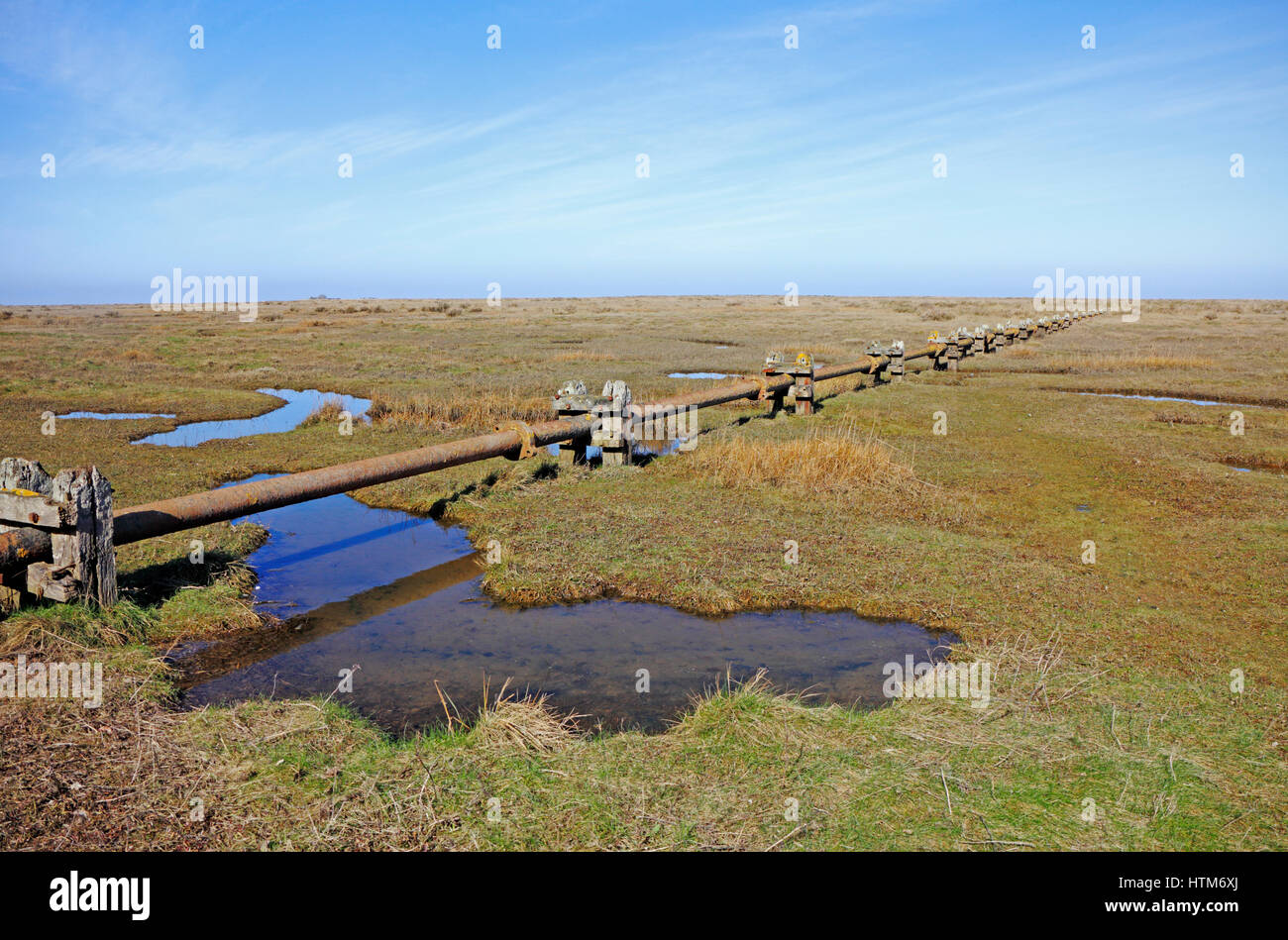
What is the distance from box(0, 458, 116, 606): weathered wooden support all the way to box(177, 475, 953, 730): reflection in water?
84cm

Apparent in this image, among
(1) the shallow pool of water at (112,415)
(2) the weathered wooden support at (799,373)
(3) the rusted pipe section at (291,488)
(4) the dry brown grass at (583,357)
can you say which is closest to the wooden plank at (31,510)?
(3) the rusted pipe section at (291,488)

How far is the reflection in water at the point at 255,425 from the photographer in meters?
13.3

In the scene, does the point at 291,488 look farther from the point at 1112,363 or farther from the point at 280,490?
the point at 1112,363

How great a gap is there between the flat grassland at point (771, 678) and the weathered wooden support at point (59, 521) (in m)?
0.23

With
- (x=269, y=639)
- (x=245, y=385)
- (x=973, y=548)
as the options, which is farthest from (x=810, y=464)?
(x=245, y=385)

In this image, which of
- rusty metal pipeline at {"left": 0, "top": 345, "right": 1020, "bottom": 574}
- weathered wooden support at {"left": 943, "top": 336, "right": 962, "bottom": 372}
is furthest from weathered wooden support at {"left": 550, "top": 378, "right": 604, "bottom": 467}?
weathered wooden support at {"left": 943, "top": 336, "right": 962, "bottom": 372}

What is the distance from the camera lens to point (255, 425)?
15.2m

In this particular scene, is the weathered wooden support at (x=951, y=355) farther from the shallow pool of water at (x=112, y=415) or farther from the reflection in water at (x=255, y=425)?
the shallow pool of water at (x=112, y=415)

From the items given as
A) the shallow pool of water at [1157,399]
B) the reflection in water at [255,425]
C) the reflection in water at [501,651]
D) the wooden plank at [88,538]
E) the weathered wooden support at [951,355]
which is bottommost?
the reflection in water at [501,651]

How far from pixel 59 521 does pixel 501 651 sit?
2.92 m

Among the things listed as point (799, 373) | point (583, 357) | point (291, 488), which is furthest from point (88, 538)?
point (583, 357)

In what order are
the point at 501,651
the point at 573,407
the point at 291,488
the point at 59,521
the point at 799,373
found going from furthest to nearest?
the point at 799,373, the point at 573,407, the point at 291,488, the point at 501,651, the point at 59,521
